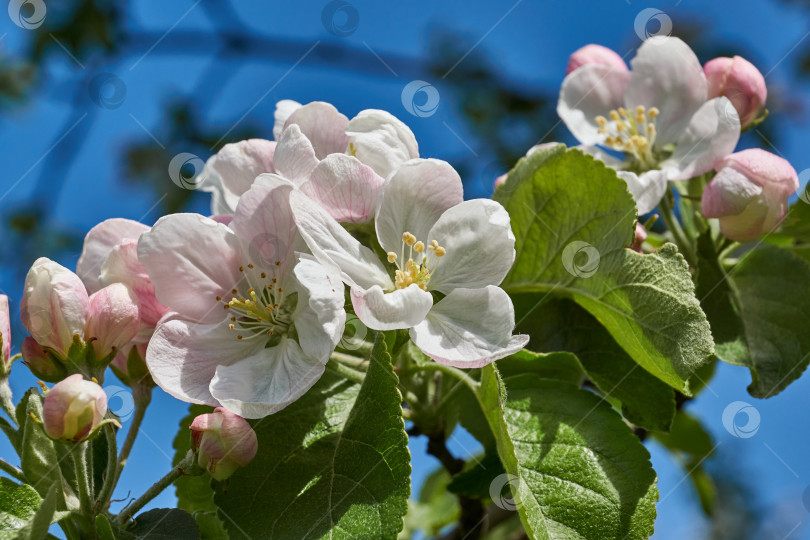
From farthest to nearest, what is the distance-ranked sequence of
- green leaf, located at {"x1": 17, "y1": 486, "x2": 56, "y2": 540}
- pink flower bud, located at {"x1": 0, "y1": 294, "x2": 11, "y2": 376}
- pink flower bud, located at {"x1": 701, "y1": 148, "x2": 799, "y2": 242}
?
pink flower bud, located at {"x1": 701, "y1": 148, "x2": 799, "y2": 242} < pink flower bud, located at {"x1": 0, "y1": 294, "x2": 11, "y2": 376} < green leaf, located at {"x1": 17, "y1": 486, "x2": 56, "y2": 540}

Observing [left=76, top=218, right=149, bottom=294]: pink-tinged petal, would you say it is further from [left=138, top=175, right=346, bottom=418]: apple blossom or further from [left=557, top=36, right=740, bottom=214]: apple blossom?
[left=557, top=36, right=740, bottom=214]: apple blossom

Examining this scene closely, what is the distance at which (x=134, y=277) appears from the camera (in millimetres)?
1170

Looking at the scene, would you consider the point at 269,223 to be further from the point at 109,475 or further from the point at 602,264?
the point at 602,264

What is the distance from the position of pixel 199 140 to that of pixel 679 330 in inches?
106

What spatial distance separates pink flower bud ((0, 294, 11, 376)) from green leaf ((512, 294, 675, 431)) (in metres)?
0.74

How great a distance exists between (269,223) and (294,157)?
100 mm

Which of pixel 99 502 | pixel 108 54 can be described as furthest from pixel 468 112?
pixel 99 502

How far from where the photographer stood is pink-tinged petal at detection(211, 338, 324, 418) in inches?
40.6

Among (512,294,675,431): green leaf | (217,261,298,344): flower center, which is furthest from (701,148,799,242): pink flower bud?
(217,261,298,344): flower center

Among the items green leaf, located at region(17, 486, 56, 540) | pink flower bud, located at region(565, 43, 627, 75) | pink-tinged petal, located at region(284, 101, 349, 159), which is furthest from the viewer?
pink flower bud, located at region(565, 43, 627, 75)

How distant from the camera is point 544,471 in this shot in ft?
3.68

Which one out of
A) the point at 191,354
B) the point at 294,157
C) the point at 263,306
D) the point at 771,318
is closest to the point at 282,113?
the point at 294,157

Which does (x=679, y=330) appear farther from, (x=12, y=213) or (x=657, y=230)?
(x=12, y=213)

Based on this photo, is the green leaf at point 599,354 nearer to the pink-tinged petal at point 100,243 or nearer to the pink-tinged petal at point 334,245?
the pink-tinged petal at point 334,245
